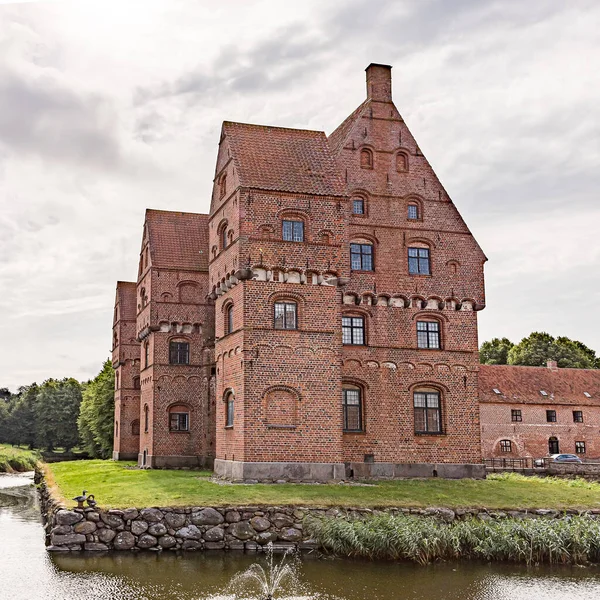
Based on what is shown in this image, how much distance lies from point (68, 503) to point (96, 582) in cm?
681

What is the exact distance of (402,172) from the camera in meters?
32.2

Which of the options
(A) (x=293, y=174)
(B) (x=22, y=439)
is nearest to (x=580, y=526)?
(A) (x=293, y=174)

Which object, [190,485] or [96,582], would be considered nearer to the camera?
[96,582]

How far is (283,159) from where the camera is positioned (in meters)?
29.6

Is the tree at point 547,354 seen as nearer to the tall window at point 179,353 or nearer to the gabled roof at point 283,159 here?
the tall window at point 179,353

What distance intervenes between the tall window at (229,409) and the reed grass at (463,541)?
9.02 m

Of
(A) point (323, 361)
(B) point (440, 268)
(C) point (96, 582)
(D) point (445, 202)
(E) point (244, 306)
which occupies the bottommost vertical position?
(C) point (96, 582)

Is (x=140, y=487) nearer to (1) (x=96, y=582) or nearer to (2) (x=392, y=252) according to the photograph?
(1) (x=96, y=582)

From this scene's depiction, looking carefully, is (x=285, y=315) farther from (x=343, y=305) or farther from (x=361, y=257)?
(x=361, y=257)

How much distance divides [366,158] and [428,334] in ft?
26.0

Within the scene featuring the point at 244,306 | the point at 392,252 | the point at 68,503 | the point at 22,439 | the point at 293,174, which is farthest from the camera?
the point at 22,439

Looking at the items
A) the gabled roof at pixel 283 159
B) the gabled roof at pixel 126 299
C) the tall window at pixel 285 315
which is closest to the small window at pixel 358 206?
the gabled roof at pixel 283 159

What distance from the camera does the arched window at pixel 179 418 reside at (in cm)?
3850

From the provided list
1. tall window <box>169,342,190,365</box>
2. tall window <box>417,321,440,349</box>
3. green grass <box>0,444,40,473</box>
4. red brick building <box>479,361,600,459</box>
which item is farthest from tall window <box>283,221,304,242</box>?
green grass <box>0,444,40,473</box>
